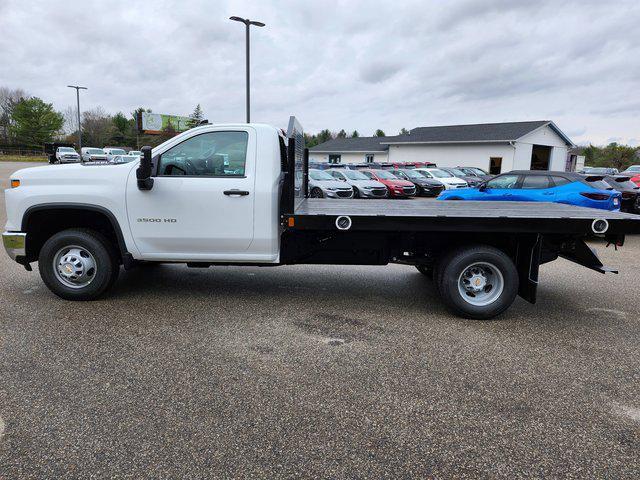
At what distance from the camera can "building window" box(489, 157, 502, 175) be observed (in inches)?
1494

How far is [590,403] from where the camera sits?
3.33 meters

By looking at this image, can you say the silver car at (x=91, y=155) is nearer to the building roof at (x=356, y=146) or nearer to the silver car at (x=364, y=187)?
the building roof at (x=356, y=146)

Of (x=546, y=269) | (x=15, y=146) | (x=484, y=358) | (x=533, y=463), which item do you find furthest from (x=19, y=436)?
(x=15, y=146)

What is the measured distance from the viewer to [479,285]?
501 cm

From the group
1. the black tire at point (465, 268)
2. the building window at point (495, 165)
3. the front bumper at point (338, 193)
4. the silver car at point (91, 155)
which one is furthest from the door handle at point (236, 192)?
the silver car at point (91, 155)

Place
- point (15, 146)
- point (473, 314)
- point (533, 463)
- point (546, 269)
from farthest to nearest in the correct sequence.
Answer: point (15, 146), point (546, 269), point (473, 314), point (533, 463)

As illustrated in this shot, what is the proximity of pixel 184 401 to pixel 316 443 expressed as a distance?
1.03 metres

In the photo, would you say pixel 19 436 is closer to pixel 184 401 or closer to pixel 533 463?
pixel 184 401

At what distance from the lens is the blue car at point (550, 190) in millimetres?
9562

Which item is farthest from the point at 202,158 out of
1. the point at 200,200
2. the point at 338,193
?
the point at 338,193

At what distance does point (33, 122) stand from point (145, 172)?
80.8 meters

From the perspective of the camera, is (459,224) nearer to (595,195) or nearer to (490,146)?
(595,195)

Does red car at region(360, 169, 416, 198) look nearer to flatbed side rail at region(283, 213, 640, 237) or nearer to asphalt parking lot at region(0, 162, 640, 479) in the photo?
asphalt parking lot at region(0, 162, 640, 479)

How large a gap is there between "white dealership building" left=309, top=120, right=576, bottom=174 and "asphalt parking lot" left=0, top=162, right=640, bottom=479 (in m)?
34.6
